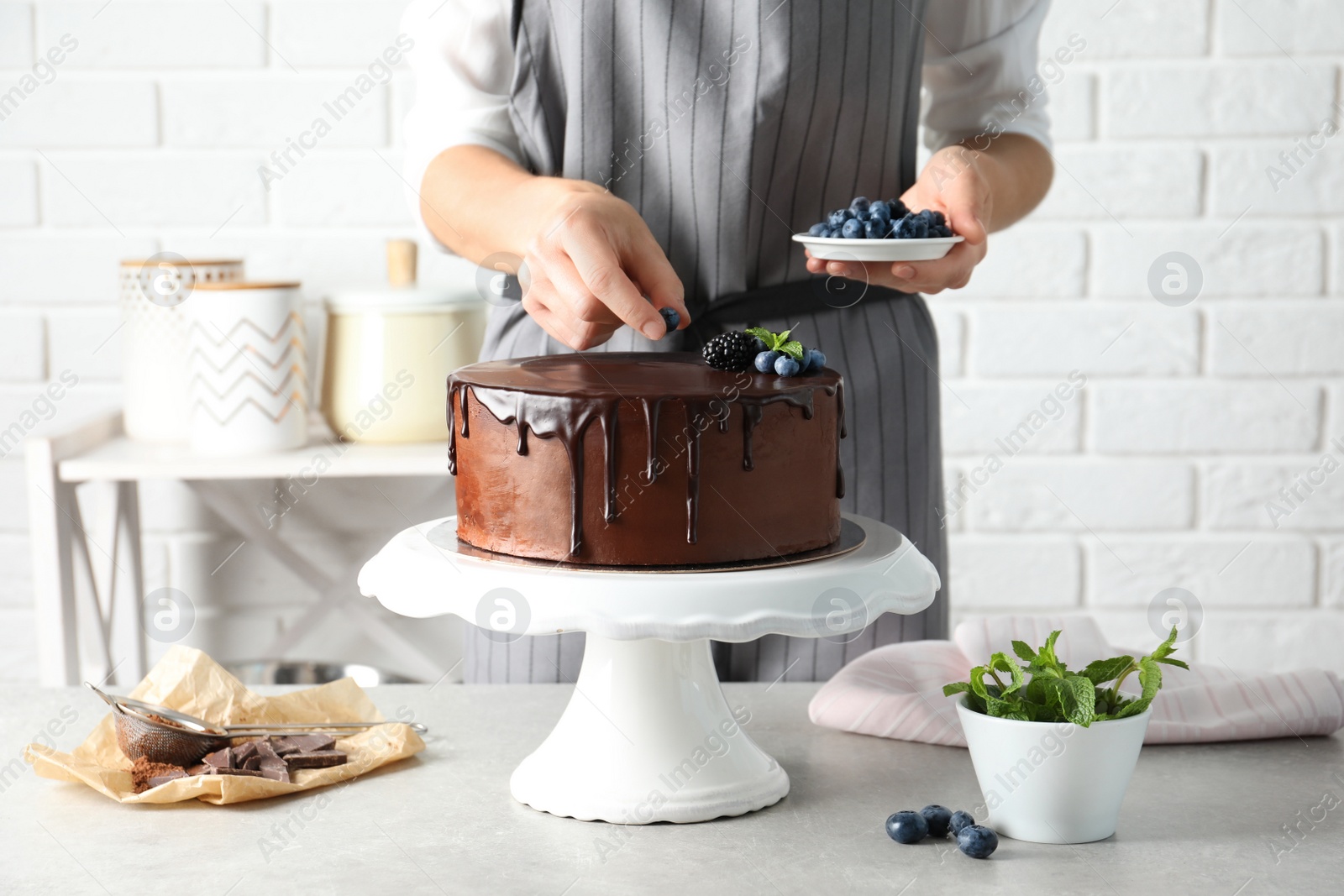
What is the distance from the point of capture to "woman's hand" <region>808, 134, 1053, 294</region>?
1089 mm

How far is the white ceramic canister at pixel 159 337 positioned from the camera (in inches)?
69.4

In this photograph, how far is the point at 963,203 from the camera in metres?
1.12

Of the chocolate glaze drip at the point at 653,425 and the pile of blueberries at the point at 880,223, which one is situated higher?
the pile of blueberries at the point at 880,223

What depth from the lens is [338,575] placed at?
2.02 meters

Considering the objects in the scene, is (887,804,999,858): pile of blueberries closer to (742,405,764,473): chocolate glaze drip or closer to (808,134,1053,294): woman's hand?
(742,405,764,473): chocolate glaze drip

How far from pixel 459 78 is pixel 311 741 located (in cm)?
64

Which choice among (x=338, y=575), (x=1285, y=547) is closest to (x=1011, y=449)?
(x=1285, y=547)

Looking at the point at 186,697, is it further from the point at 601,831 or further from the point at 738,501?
the point at 738,501

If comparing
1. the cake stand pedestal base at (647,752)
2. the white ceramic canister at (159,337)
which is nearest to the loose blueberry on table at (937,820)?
the cake stand pedestal base at (647,752)

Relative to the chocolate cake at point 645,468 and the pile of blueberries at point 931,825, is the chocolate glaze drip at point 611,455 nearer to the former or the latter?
the chocolate cake at point 645,468

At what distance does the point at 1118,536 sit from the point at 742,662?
977 mm

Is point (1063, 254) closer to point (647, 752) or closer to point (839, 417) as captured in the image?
point (839, 417)

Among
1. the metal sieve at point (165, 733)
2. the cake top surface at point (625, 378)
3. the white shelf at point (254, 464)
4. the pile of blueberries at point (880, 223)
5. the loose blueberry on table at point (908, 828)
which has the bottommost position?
the loose blueberry on table at point (908, 828)

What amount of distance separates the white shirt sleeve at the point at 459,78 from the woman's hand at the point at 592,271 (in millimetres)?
255
